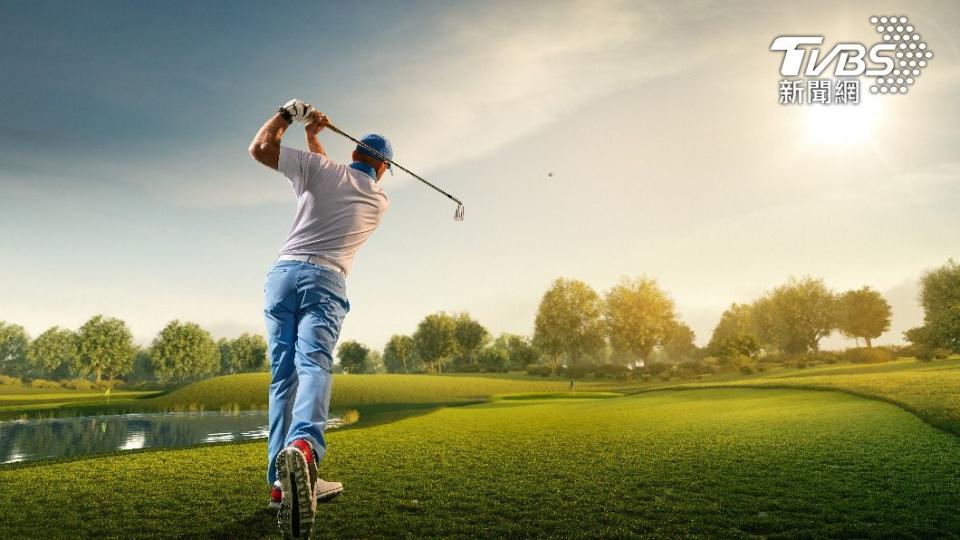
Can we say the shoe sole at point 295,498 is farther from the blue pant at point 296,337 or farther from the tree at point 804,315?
the tree at point 804,315

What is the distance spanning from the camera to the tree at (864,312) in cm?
7094

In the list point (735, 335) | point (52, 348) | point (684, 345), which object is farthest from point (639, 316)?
point (52, 348)

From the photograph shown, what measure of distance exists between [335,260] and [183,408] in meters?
29.8

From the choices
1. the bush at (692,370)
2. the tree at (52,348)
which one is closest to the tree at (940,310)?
the bush at (692,370)

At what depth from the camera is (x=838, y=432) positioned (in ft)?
27.7

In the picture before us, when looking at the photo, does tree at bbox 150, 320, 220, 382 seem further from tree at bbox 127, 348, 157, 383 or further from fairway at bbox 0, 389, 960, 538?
fairway at bbox 0, 389, 960, 538

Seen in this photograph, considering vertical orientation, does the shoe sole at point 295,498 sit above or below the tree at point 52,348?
below

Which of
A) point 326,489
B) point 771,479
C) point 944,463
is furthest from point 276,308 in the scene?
point 944,463

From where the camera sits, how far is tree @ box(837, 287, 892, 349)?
70938 mm

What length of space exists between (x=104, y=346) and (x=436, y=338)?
52.4 meters

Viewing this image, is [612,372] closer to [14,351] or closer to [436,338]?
[436,338]

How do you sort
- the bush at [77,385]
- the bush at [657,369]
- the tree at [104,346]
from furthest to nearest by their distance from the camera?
the tree at [104,346] → the bush at [77,385] → the bush at [657,369]

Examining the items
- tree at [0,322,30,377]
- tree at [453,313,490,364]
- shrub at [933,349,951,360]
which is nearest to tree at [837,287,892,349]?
shrub at [933,349,951,360]

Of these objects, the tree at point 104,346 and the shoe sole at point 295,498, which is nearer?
the shoe sole at point 295,498
